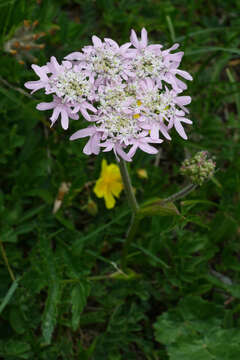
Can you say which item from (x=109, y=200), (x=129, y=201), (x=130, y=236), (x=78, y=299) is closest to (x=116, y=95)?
(x=129, y=201)

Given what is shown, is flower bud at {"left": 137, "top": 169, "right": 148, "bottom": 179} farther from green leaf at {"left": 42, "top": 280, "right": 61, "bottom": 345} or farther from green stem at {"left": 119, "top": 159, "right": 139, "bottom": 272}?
green leaf at {"left": 42, "top": 280, "right": 61, "bottom": 345}

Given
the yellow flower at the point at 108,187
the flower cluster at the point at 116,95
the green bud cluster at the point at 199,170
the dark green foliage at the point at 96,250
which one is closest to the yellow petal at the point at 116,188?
the yellow flower at the point at 108,187

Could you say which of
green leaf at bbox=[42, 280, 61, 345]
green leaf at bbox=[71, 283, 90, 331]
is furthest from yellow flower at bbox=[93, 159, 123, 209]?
green leaf at bbox=[42, 280, 61, 345]

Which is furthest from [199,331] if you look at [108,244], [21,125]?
[21,125]

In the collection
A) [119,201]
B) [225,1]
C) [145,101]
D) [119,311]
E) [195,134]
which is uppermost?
[225,1]

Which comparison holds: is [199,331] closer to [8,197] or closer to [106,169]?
[106,169]

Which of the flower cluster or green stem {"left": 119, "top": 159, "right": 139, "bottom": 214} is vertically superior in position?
the flower cluster
